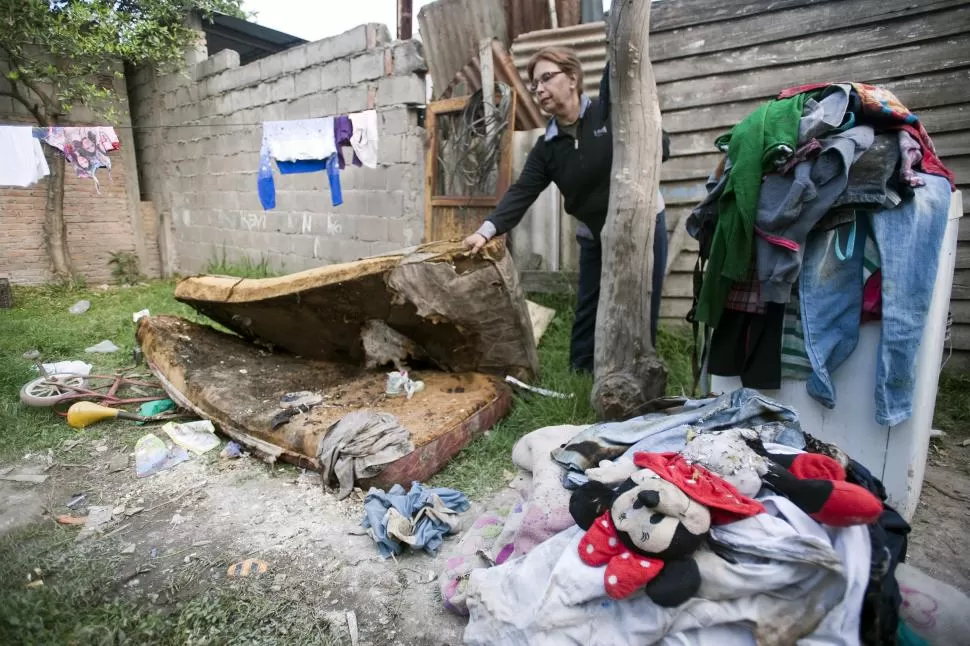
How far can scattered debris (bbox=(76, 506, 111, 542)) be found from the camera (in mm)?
2255

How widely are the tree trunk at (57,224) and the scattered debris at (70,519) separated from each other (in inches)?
262

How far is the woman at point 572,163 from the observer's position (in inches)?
110

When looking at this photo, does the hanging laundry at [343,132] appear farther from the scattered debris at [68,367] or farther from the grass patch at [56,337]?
the scattered debris at [68,367]

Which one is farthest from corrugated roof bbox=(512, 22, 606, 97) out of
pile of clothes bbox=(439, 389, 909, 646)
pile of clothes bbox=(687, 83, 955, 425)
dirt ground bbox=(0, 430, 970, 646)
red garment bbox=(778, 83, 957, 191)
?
pile of clothes bbox=(439, 389, 909, 646)

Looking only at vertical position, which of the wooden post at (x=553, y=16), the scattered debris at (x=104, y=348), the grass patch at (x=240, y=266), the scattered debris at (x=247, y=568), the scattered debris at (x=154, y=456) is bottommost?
the scattered debris at (x=247, y=568)

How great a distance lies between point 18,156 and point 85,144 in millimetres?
711

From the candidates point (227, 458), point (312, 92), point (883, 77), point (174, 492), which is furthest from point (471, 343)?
point (312, 92)

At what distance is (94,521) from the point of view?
2.36 m

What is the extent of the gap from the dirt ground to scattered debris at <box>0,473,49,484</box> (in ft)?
0.13

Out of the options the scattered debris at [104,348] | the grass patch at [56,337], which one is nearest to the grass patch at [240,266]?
the grass patch at [56,337]

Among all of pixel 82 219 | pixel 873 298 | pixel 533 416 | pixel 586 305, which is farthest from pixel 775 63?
pixel 82 219

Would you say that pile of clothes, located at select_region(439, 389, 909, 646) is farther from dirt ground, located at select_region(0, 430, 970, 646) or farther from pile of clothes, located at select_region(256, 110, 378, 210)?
pile of clothes, located at select_region(256, 110, 378, 210)

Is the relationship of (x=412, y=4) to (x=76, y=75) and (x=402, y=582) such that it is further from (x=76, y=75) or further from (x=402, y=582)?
(x=402, y=582)

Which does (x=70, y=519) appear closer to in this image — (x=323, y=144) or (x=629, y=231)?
(x=629, y=231)
